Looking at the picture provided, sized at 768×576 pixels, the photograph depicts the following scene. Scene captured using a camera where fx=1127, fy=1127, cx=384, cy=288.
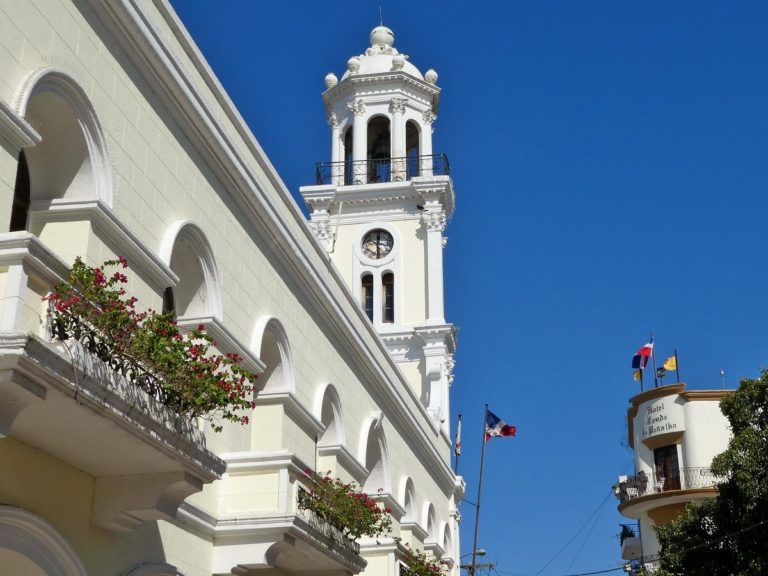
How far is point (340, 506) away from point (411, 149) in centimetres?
2708

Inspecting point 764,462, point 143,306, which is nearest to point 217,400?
point 143,306

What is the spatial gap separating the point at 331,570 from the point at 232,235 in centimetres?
499

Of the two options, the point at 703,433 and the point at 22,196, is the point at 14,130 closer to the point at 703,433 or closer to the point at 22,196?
the point at 22,196

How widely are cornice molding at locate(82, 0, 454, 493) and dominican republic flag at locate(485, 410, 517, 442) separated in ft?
34.3

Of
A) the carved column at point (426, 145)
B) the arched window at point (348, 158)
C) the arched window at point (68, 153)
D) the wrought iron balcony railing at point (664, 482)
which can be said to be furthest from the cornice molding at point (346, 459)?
the arched window at point (348, 158)

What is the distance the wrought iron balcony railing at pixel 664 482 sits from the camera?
113ft

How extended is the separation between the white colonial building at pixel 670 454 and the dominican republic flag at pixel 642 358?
1.72 meters

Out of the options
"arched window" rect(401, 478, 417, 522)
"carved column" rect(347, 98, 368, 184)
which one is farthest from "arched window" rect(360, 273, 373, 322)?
"arched window" rect(401, 478, 417, 522)

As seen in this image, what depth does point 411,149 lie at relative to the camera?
41156mm

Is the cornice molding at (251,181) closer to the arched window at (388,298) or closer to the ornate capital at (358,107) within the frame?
the arched window at (388,298)

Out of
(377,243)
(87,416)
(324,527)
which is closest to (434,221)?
(377,243)

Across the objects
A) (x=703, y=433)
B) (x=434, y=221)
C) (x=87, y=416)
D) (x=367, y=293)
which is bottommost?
(x=87, y=416)

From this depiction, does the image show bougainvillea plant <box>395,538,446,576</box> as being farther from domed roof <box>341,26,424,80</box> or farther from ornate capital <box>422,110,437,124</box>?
domed roof <box>341,26,424,80</box>

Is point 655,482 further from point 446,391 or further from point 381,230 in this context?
point 381,230
